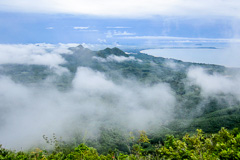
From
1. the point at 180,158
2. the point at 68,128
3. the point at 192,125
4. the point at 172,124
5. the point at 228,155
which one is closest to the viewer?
the point at 228,155

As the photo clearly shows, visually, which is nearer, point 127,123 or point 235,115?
point 235,115

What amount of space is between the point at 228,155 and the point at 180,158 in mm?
5284

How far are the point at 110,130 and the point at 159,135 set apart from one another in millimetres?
48770

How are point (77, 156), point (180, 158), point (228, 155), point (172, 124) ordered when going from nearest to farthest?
point (228, 155) → point (180, 158) → point (77, 156) → point (172, 124)

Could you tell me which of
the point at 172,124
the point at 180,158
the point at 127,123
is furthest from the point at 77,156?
the point at 127,123

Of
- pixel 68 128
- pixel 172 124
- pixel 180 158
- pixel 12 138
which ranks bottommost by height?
pixel 12 138

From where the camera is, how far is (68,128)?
600 feet

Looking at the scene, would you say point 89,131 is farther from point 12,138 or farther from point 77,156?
point 77,156

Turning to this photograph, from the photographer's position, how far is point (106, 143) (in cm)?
15100

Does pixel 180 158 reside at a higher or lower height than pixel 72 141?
higher

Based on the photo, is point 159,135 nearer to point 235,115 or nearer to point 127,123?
point 127,123

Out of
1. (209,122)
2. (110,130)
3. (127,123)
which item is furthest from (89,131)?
(209,122)

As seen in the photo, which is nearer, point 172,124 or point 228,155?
point 228,155

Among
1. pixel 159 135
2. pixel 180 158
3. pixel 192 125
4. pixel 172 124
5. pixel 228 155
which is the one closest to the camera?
pixel 228 155
